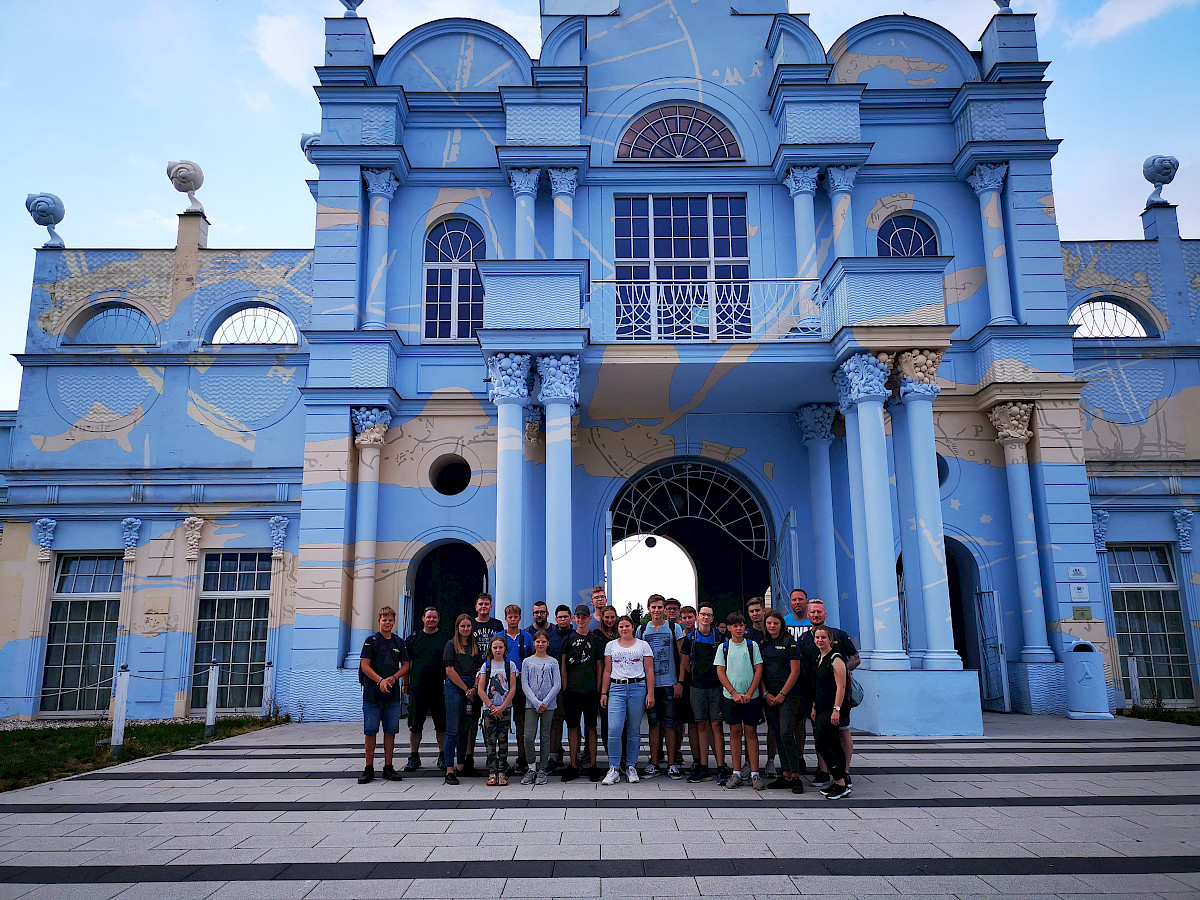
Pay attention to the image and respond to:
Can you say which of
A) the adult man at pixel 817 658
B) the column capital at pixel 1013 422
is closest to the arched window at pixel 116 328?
the adult man at pixel 817 658

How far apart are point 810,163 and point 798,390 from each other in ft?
14.6

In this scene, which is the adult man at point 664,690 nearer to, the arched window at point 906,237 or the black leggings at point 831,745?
the black leggings at point 831,745

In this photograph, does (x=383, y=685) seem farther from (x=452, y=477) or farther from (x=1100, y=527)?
(x=1100, y=527)

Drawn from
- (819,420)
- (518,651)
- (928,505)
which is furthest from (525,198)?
(518,651)

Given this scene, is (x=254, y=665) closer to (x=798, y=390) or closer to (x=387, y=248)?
(x=387, y=248)

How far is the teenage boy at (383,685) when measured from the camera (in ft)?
27.0

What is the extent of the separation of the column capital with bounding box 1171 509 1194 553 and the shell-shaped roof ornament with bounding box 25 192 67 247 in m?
24.0

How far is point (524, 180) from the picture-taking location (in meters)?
15.8

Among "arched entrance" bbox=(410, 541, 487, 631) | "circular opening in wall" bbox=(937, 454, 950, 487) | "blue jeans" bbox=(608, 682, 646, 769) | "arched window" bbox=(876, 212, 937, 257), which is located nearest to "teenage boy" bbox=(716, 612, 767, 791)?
"blue jeans" bbox=(608, 682, 646, 769)

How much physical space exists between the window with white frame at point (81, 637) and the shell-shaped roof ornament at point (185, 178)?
323 inches

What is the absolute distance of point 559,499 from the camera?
12133mm

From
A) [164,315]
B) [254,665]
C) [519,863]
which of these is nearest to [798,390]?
[519,863]

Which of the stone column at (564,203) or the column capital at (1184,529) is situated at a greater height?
the stone column at (564,203)

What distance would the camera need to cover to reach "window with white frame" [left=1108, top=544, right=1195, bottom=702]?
54.4 feet
